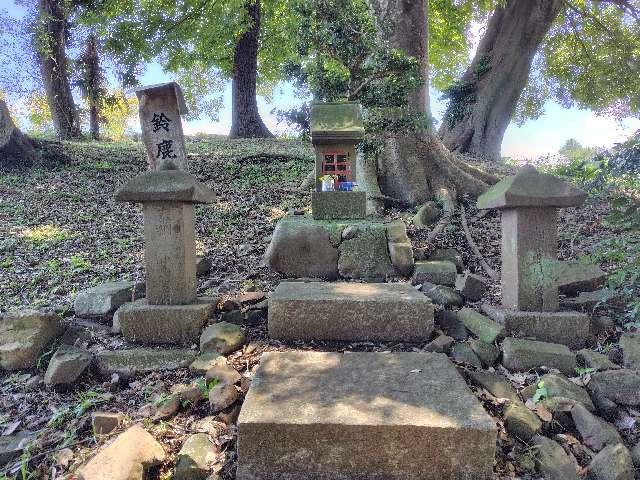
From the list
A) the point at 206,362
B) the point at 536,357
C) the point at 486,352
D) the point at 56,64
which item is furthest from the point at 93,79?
the point at 536,357

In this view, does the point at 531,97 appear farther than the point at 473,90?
Yes

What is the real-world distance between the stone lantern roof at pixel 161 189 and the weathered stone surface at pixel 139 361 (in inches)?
49.7

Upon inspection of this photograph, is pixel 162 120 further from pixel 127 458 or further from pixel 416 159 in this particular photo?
pixel 127 458

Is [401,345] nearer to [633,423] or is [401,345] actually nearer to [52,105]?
[633,423]

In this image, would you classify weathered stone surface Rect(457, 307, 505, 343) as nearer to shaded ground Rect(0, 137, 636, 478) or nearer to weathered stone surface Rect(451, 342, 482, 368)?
weathered stone surface Rect(451, 342, 482, 368)

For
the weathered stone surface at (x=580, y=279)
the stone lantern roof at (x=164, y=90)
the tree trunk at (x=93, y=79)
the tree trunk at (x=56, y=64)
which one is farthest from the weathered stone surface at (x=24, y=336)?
the tree trunk at (x=93, y=79)

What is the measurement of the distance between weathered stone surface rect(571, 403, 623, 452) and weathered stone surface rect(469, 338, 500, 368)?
0.67 metres

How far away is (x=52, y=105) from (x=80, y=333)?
12658 mm

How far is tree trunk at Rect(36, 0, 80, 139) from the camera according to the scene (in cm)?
1272

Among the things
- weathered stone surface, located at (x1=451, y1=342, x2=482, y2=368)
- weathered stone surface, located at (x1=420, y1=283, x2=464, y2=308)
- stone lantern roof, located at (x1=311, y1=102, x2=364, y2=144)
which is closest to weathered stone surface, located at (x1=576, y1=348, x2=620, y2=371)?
weathered stone surface, located at (x1=451, y1=342, x2=482, y2=368)

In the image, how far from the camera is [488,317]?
3768 millimetres

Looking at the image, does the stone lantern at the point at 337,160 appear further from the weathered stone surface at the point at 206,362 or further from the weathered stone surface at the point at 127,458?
the weathered stone surface at the point at 127,458

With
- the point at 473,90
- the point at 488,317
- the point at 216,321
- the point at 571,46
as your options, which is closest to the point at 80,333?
the point at 216,321

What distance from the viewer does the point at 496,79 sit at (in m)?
12.1
